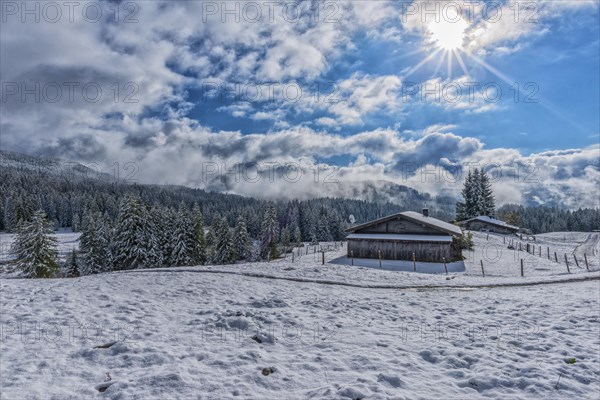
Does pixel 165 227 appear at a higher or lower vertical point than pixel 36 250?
higher

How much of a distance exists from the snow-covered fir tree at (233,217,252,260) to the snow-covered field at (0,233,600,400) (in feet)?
150

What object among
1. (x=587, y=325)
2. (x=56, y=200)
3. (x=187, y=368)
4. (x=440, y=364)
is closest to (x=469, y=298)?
(x=587, y=325)

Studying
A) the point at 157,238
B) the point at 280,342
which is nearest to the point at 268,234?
the point at 157,238

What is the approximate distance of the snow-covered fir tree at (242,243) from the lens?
5975cm

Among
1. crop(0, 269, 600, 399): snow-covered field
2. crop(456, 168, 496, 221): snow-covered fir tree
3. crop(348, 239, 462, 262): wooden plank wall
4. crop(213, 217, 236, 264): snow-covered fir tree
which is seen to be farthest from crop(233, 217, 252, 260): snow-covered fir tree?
crop(456, 168, 496, 221): snow-covered fir tree

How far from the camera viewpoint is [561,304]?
13.4 meters

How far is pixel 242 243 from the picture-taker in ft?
199

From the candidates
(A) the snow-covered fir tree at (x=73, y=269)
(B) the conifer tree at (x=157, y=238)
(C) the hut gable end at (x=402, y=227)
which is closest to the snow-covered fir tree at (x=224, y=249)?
(B) the conifer tree at (x=157, y=238)

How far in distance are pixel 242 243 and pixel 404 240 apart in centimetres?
3468

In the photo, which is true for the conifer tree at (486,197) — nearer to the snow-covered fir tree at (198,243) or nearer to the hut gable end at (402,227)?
the hut gable end at (402,227)

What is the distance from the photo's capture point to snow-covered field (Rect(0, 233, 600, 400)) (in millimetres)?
5859

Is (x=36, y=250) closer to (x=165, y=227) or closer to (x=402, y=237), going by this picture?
(x=165, y=227)

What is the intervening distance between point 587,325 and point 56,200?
488ft

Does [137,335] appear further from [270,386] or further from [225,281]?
[225,281]
